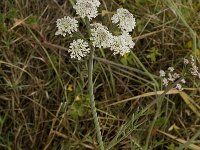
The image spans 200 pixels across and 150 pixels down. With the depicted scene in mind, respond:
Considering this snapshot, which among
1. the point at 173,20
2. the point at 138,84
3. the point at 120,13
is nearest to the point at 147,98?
the point at 138,84

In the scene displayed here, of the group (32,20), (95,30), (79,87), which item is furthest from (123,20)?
(32,20)

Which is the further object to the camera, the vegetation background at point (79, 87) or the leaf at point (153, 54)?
the leaf at point (153, 54)

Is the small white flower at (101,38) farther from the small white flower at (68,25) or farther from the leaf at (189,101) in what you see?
the leaf at (189,101)

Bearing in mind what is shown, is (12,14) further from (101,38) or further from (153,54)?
(101,38)

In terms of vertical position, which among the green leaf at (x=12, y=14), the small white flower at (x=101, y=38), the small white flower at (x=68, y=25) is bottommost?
the green leaf at (x=12, y=14)

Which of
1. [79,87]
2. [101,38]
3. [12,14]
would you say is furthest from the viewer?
[12,14]

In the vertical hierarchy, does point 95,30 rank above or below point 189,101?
above

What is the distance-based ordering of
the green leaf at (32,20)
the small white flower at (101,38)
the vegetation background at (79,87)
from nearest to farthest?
the small white flower at (101,38)
the vegetation background at (79,87)
the green leaf at (32,20)

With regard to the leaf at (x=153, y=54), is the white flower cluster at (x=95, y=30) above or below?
above

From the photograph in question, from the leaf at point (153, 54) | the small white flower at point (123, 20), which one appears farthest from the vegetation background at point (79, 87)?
the small white flower at point (123, 20)

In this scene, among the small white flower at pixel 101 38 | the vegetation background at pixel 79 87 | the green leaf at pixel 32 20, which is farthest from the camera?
the green leaf at pixel 32 20
